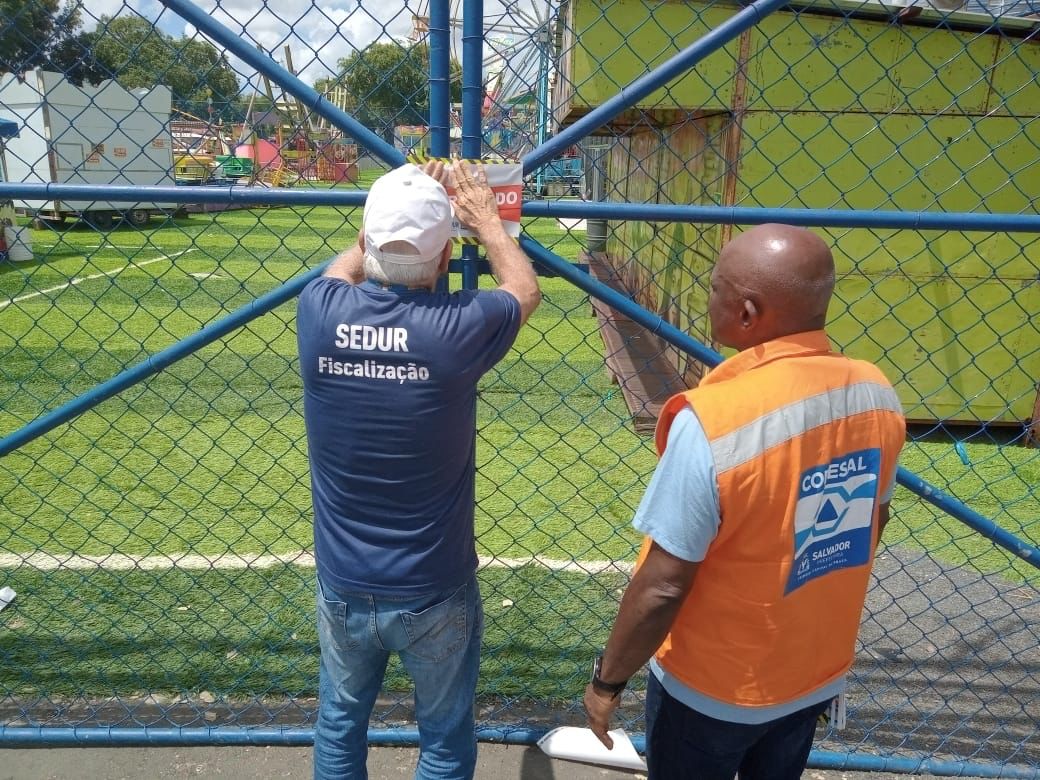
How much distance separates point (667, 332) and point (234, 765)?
2.09 meters

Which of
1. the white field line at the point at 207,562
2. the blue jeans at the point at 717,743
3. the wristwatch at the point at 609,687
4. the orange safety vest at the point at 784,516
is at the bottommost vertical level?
the white field line at the point at 207,562

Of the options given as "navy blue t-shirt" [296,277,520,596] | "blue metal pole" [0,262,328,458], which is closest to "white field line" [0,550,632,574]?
A: "blue metal pole" [0,262,328,458]

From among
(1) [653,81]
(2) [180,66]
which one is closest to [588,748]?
(1) [653,81]

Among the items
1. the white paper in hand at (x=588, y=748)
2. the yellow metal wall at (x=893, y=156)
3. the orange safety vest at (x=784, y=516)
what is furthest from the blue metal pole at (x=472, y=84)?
the yellow metal wall at (x=893, y=156)

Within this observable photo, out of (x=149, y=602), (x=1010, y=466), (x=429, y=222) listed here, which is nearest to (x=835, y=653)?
(x=429, y=222)

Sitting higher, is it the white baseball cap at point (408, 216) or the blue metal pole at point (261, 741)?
the white baseball cap at point (408, 216)

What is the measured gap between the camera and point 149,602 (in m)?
3.79

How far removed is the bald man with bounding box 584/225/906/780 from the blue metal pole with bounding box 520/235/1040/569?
608 millimetres

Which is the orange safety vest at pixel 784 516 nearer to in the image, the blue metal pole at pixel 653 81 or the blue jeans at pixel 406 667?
the blue jeans at pixel 406 667

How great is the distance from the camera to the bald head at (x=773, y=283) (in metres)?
1.61

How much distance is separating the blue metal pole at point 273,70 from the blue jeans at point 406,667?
47.8 inches

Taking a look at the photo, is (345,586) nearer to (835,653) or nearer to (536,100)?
(835,653)

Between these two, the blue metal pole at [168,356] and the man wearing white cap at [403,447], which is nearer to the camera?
the man wearing white cap at [403,447]

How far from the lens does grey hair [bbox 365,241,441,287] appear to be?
5.95 feet
